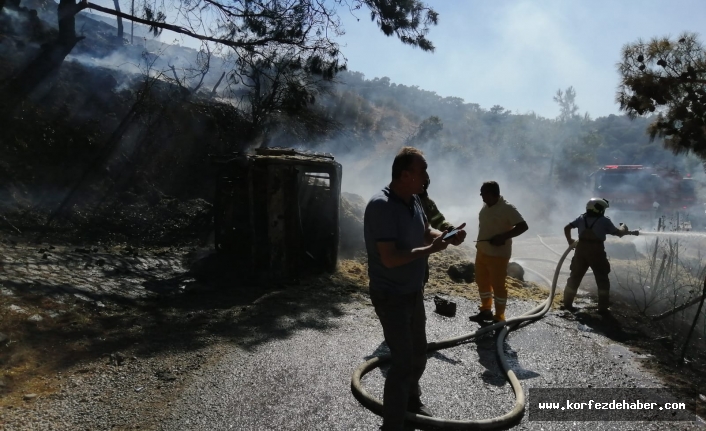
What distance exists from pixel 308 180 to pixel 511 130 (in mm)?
37600

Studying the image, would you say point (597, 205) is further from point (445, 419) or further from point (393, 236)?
point (393, 236)

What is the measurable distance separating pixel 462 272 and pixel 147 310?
5356 mm

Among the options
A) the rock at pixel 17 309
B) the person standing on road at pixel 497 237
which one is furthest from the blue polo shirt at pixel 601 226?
the rock at pixel 17 309

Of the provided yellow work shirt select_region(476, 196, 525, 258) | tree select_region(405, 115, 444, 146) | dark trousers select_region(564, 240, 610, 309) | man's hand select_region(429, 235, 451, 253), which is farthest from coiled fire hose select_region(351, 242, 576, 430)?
tree select_region(405, 115, 444, 146)

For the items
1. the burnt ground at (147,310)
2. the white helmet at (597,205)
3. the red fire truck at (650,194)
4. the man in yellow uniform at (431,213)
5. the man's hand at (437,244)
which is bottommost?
the burnt ground at (147,310)

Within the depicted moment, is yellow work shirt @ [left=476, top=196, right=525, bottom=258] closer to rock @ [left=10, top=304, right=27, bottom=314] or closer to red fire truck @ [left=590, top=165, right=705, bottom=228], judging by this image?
rock @ [left=10, top=304, right=27, bottom=314]

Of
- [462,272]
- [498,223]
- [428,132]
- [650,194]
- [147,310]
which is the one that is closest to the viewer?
[498,223]

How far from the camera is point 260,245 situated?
28.2ft

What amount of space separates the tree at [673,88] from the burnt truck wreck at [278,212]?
181 inches

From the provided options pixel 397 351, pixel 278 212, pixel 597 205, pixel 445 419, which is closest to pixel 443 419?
pixel 445 419

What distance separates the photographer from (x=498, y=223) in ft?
20.1

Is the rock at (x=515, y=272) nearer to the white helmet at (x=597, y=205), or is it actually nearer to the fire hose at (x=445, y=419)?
the white helmet at (x=597, y=205)

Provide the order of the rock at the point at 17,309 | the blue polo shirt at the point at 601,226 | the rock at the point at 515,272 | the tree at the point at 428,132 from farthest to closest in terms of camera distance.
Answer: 1. the tree at the point at 428,132
2. the rock at the point at 515,272
3. the blue polo shirt at the point at 601,226
4. the rock at the point at 17,309

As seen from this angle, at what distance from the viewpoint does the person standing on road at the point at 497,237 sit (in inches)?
238
